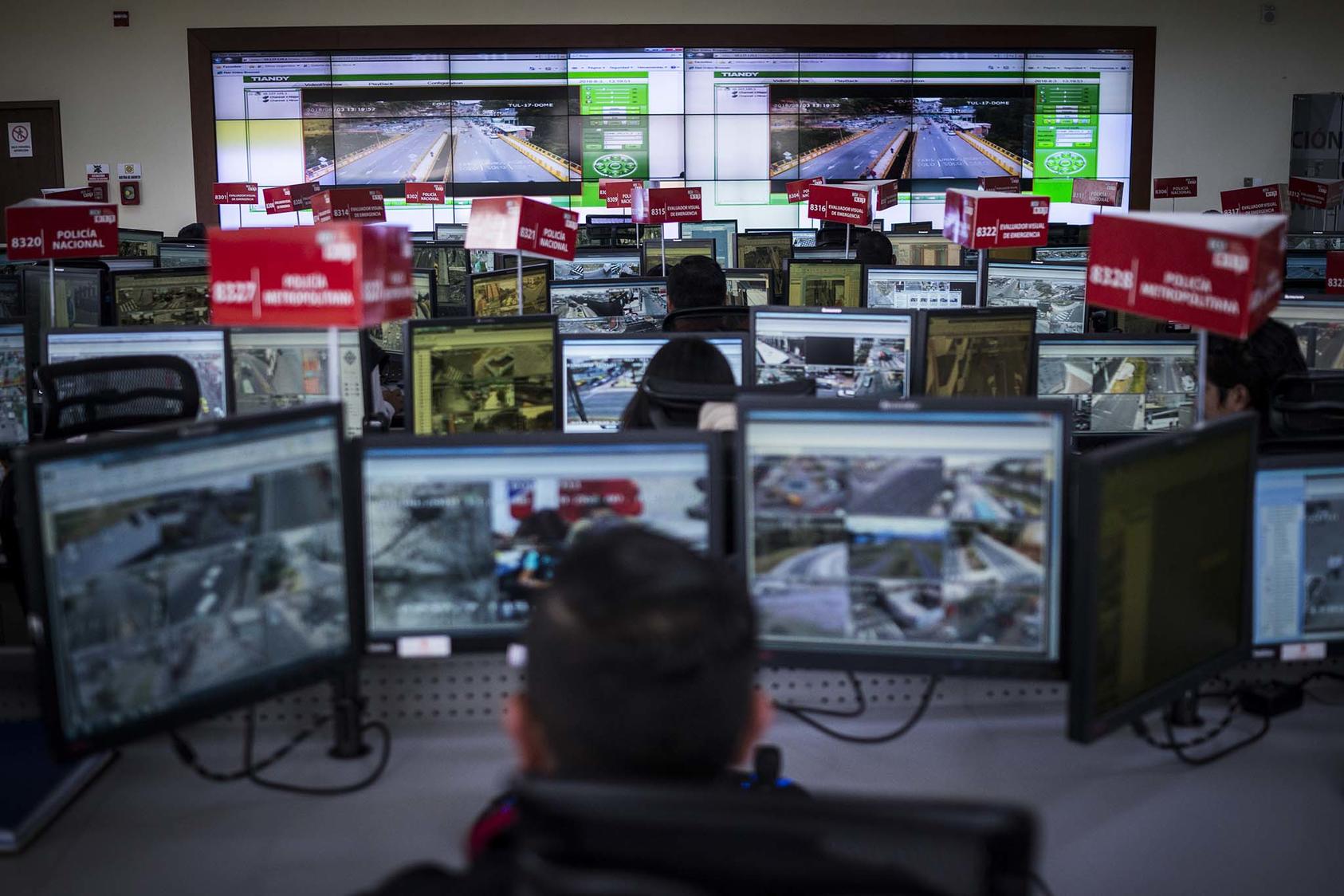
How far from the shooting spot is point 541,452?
179 cm

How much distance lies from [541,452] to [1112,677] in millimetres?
774

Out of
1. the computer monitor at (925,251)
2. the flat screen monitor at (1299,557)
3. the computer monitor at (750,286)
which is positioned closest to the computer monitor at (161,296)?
the computer monitor at (750,286)

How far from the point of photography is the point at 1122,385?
370cm

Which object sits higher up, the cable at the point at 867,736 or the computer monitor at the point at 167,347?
the computer monitor at the point at 167,347

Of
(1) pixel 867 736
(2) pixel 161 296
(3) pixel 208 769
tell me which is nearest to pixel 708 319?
(2) pixel 161 296

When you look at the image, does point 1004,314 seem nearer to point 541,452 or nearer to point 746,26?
point 541,452

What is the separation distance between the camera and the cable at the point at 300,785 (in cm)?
170

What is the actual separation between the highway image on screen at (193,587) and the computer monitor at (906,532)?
560 mm

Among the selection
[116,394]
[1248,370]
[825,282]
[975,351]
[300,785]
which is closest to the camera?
[300,785]

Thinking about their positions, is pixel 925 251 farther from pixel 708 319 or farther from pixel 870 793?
pixel 870 793

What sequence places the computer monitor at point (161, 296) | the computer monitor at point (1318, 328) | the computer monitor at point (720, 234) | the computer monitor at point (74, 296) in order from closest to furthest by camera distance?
the computer monitor at point (1318, 328) → the computer monitor at point (161, 296) → the computer monitor at point (74, 296) → the computer monitor at point (720, 234)

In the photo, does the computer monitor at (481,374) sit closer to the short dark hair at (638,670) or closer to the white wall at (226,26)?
the short dark hair at (638,670)

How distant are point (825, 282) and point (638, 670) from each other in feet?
17.4

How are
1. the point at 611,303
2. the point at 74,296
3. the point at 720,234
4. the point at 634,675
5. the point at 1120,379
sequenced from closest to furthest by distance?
the point at 634,675
the point at 1120,379
the point at 74,296
the point at 611,303
the point at 720,234
